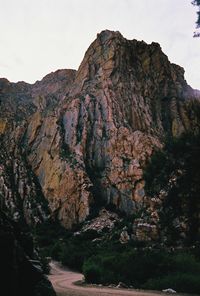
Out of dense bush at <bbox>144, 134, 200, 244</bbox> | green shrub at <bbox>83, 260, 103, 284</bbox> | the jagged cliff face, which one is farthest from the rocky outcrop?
the jagged cliff face

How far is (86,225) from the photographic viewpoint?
69625 mm

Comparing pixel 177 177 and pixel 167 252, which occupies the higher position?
pixel 177 177

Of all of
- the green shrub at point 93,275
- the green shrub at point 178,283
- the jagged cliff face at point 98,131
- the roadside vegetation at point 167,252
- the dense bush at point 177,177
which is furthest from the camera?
the jagged cliff face at point 98,131

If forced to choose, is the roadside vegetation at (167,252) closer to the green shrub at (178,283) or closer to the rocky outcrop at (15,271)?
the green shrub at (178,283)

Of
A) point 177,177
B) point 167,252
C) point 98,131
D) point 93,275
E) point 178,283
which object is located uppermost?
point 98,131

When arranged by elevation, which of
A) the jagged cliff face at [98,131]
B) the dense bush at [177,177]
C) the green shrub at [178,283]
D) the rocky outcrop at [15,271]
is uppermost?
the jagged cliff face at [98,131]

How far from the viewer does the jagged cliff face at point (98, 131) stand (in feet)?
250

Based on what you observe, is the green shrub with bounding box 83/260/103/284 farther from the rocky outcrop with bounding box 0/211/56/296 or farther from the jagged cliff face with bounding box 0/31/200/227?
the jagged cliff face with bounding box 0/31/200/227

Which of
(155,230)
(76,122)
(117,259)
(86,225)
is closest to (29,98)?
(76,122)

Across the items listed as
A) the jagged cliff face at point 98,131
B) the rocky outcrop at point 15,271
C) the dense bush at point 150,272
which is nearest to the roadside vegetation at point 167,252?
the dense bush at point 150,272

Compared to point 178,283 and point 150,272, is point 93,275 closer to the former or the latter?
point 150,272

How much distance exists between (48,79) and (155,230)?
90858 mm

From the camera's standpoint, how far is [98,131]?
84750mm

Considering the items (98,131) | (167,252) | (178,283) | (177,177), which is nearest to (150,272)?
(178,283)
